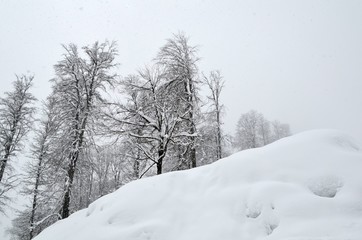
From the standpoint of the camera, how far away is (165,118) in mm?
10297

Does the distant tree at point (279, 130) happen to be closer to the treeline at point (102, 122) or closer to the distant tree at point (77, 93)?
the treeline at point (102, 122)

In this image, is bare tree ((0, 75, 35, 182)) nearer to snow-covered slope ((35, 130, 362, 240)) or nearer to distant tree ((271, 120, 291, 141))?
snow-covered slope ((35, 130, 362, 240))

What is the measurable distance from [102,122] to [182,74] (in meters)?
5.47

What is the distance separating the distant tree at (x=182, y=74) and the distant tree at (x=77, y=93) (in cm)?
333

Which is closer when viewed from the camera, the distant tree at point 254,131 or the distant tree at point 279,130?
the distant tree at point 254,131

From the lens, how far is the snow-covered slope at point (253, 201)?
9.90 feet

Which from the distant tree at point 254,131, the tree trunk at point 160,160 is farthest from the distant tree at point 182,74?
the distant tree at point 254,131

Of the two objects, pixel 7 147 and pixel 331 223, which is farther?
pixel 7 147

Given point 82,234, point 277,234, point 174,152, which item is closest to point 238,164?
point 277,234

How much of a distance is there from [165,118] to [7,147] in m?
11.0

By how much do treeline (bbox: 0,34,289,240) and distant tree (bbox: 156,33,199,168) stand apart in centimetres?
6

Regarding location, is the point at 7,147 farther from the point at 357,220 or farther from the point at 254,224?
the point at 357,220

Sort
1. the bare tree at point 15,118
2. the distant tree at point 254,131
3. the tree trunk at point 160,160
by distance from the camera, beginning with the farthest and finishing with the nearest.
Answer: the distant tree at point 254,131, the bare tree at point 15,118, the tree trunk at point 160,160

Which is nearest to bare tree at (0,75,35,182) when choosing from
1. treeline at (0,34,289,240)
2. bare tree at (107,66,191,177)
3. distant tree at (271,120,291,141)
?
treeline at (0,34,289,240)
